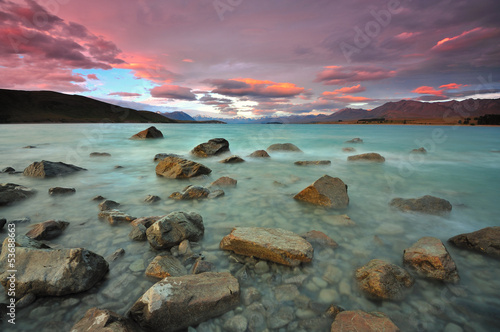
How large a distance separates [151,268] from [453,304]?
454 centimetres

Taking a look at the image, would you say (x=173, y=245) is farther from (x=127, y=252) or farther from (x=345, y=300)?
(x=345, y=300)

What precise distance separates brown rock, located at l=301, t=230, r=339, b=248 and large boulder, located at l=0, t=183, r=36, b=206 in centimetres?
838

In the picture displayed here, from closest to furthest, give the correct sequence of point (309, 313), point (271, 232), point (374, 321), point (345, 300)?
1. point (374, 321)
2. point (309, 313)
3. point (345, 300)
4. point (271, 232)

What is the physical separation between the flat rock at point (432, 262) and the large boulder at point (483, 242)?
112 centimetres

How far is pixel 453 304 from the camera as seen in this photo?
3.18 metres

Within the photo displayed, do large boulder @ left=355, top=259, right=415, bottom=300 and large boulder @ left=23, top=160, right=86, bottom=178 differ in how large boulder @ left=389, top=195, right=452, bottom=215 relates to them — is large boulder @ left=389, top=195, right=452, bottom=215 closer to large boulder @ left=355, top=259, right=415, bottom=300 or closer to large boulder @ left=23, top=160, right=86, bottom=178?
large boulder @ left=355, top=259, right=415, bottom=300

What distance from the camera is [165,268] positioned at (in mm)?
3561

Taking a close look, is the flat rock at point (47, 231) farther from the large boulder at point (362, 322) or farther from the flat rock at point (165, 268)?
the large boulder at point (362, 322)

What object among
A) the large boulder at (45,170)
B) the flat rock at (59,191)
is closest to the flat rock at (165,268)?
the flat rock at (59,191)

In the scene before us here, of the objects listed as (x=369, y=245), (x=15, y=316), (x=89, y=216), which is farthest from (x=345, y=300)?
(x=89, y=216)

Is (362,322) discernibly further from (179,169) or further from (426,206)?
(179,169)

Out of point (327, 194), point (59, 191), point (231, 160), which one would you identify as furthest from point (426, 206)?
point (59, 191)

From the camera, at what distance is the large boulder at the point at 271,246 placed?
3889 millimetres

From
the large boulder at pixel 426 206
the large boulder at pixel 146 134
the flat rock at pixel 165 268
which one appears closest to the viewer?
the flat rock at pixel 165 268
